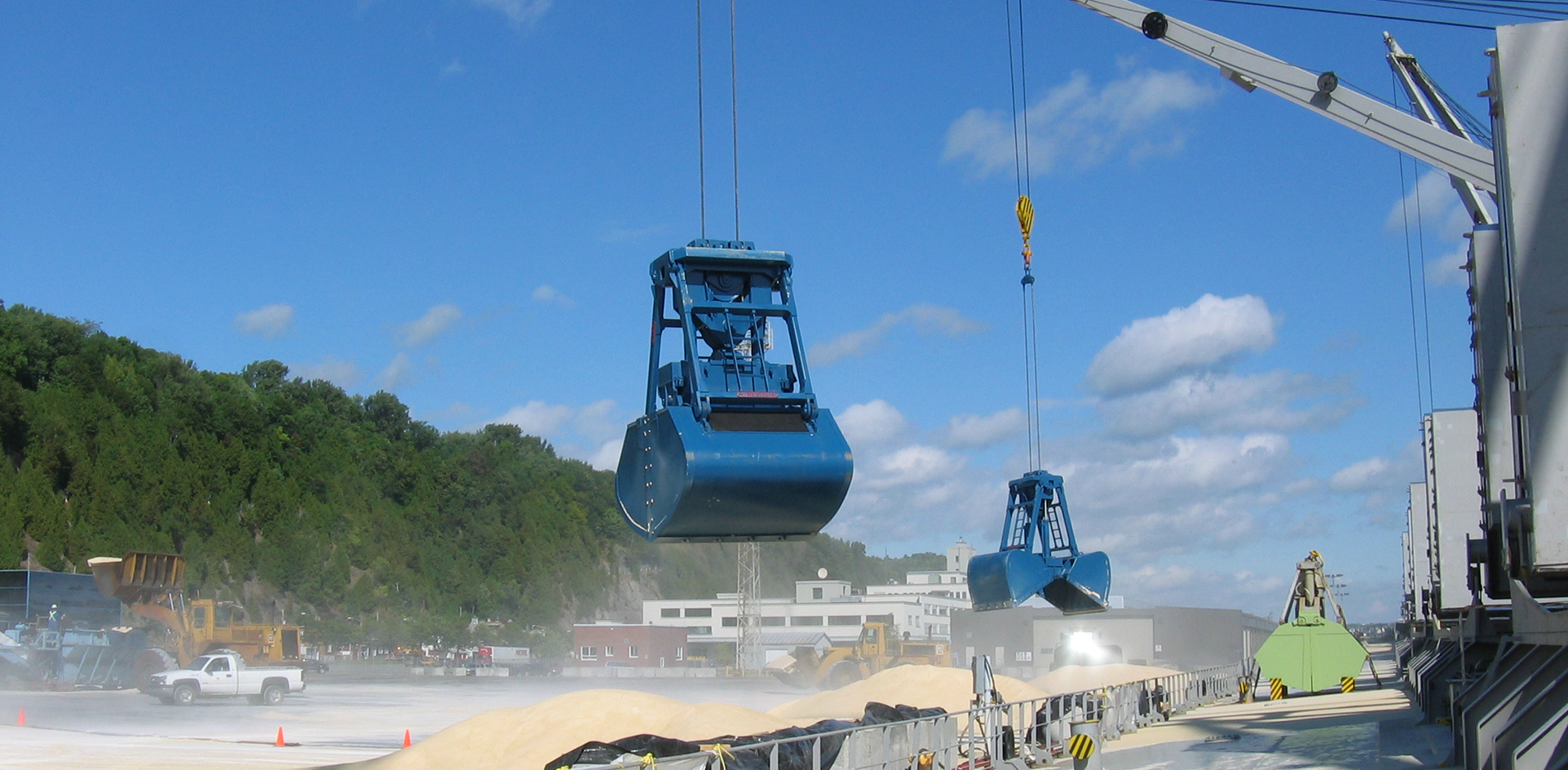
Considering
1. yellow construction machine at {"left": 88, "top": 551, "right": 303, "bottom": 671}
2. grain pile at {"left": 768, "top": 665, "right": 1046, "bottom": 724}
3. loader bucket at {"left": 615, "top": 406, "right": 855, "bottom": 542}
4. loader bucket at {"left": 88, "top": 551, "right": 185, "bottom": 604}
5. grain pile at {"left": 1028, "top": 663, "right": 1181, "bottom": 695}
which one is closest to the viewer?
loader bucket at {"left": 615, "top": 406, "right": 855, "bottom": 542}

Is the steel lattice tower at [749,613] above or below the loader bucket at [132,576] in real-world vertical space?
below

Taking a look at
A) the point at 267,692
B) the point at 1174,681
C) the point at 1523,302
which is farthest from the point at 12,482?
the point at 1523,302

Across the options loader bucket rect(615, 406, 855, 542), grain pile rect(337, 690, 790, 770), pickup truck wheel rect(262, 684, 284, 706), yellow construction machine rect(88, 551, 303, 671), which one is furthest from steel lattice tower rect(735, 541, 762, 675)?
loader bucket rect(615, 406, 855, 542)

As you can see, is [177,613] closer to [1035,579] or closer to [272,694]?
[272,694]

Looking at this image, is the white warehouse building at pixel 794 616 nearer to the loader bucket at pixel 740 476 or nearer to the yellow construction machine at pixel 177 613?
the yellow construction machine at pixel 177 613

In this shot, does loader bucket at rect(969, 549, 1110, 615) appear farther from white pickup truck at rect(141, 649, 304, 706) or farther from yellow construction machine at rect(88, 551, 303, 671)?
yellow construction machine at rect(88, 551, 303, 671)

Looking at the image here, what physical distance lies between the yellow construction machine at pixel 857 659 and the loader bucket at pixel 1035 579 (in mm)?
34785

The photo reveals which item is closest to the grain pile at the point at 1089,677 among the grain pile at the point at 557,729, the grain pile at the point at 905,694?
the grain pile at the point at 905,694

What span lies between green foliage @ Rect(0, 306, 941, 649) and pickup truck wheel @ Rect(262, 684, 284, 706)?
36.1m

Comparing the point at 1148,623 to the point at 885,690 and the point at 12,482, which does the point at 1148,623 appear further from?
the point at 12,482

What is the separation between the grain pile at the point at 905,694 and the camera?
35.0 metres

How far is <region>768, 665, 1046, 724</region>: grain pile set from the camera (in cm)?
3497

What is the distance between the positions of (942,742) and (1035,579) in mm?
4966

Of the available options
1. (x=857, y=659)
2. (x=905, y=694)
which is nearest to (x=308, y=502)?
(x=857, y=659)
